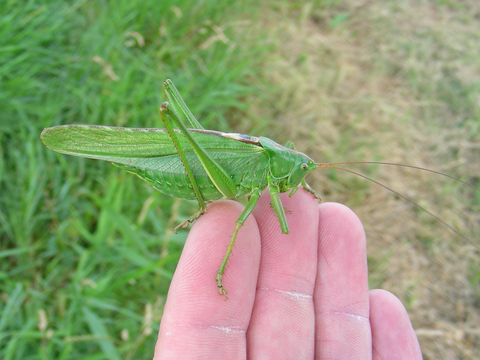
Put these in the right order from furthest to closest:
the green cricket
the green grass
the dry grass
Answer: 1. the dry grass
2. the green grass
3. the green cricket

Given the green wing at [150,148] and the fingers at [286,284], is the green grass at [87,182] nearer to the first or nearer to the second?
the green wing at [150,148]

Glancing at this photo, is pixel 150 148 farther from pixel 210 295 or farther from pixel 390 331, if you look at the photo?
pixel 390 331

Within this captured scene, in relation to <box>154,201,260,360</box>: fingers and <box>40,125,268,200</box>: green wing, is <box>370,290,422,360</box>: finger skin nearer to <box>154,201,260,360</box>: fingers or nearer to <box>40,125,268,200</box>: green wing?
<box>154,201,260,360</box>: fingers

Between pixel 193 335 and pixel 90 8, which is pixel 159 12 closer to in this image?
pixel 90 8

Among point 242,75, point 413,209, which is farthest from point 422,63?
point 242,75

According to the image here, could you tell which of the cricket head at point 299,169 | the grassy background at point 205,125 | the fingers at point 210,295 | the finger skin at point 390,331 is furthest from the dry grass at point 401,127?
the fingers at point 210,295

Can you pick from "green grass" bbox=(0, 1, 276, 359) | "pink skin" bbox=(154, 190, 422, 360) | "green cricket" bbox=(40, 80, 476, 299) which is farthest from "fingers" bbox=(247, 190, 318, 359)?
"green grass" bbox=(0, 1, 276, 359)
